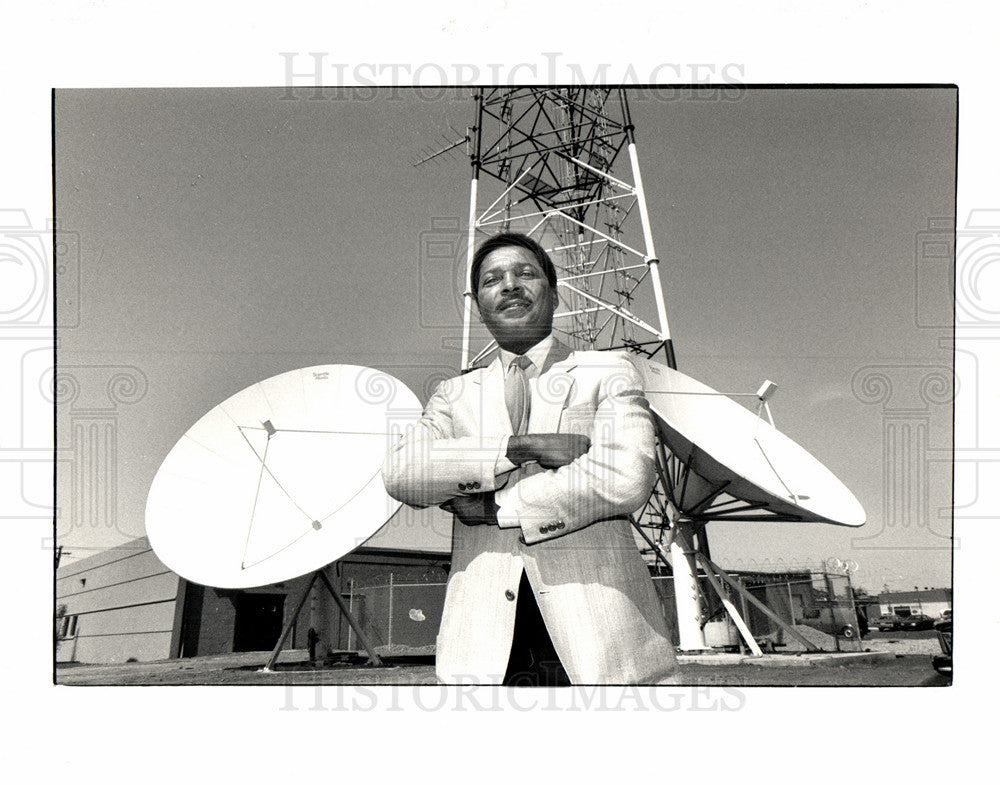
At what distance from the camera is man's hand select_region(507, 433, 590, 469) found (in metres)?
5.12

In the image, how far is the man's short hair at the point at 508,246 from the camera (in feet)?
18.2

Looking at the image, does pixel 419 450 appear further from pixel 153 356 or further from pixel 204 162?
pixel 204 162

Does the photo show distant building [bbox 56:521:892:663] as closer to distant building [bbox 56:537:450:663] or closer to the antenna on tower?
distant building [bbox 56:537:450:663]

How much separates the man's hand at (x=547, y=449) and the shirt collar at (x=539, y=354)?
456mm

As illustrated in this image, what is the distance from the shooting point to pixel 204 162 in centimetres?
631

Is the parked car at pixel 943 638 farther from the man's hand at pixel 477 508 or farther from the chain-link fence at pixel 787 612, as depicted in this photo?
the man's hand at pixel 477 508

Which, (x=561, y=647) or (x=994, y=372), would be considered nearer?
(x=561, y=647)

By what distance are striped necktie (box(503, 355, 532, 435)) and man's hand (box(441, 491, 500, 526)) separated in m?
0.42

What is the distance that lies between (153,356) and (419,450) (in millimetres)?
2073

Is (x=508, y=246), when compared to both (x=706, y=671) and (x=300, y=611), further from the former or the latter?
(x=706, y=671)

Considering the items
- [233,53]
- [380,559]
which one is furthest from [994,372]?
[233,53]

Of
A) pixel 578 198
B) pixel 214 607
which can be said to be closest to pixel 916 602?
pixel 578 198

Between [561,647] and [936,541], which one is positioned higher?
[936,541]

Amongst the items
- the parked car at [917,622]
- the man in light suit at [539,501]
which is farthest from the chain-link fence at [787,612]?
the man in light suit at [539,501]
